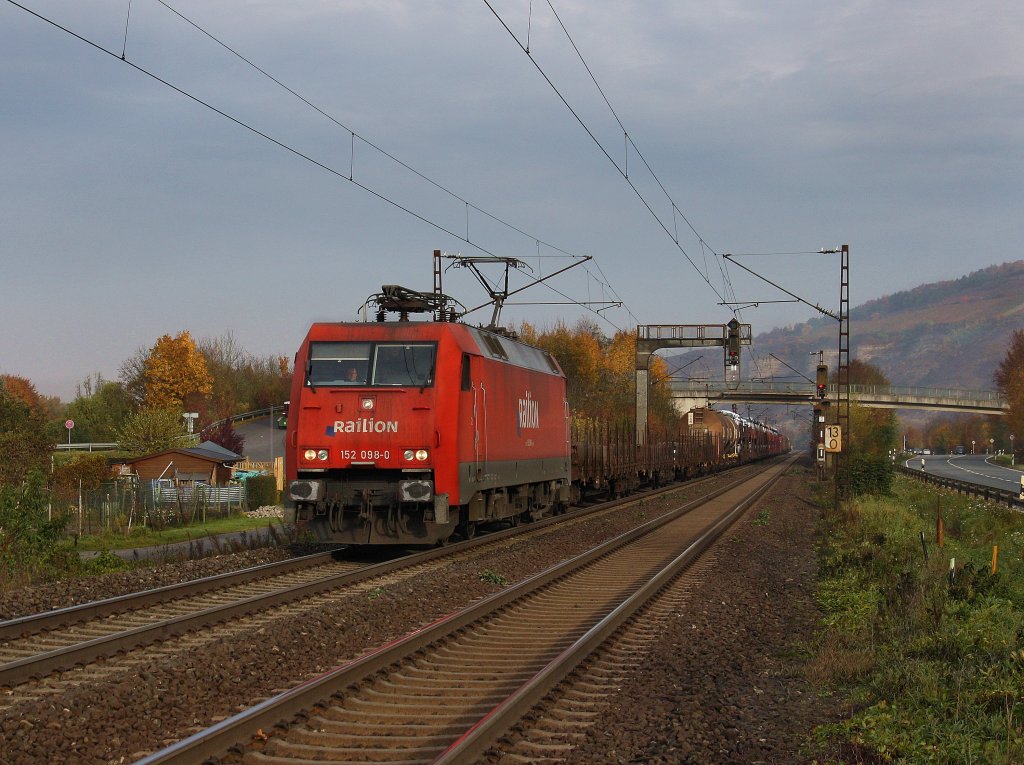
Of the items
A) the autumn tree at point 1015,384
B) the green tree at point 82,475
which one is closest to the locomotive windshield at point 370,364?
the green tree at point 82,475

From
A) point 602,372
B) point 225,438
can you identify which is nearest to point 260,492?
point 225,438

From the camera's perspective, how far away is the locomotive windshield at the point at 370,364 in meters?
15.8

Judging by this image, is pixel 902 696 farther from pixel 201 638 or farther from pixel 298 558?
pixel 298 558

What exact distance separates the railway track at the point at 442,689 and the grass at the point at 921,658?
209 centimetres

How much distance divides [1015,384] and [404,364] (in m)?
90.0

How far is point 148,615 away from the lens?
36.6 ft

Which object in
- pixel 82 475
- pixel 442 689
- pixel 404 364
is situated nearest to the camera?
pixel 442 689

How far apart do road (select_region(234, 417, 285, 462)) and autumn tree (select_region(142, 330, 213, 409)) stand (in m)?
5.51

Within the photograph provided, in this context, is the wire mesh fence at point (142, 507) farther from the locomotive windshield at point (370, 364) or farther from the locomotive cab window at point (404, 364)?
the locomotive cab window at point (404, 364)

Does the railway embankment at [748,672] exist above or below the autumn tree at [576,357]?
below

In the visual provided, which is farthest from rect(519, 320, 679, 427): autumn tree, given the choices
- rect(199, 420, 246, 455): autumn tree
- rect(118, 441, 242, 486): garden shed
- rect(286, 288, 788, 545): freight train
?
rect(286, 288, 788, 545): freight train

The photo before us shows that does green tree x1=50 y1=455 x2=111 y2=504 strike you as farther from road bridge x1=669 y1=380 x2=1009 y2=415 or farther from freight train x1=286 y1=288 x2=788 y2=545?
road bridge x1=669 y1=380 x2=1009 y2=415

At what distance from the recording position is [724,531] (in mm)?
22656

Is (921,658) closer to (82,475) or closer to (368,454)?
→ (368,454)
